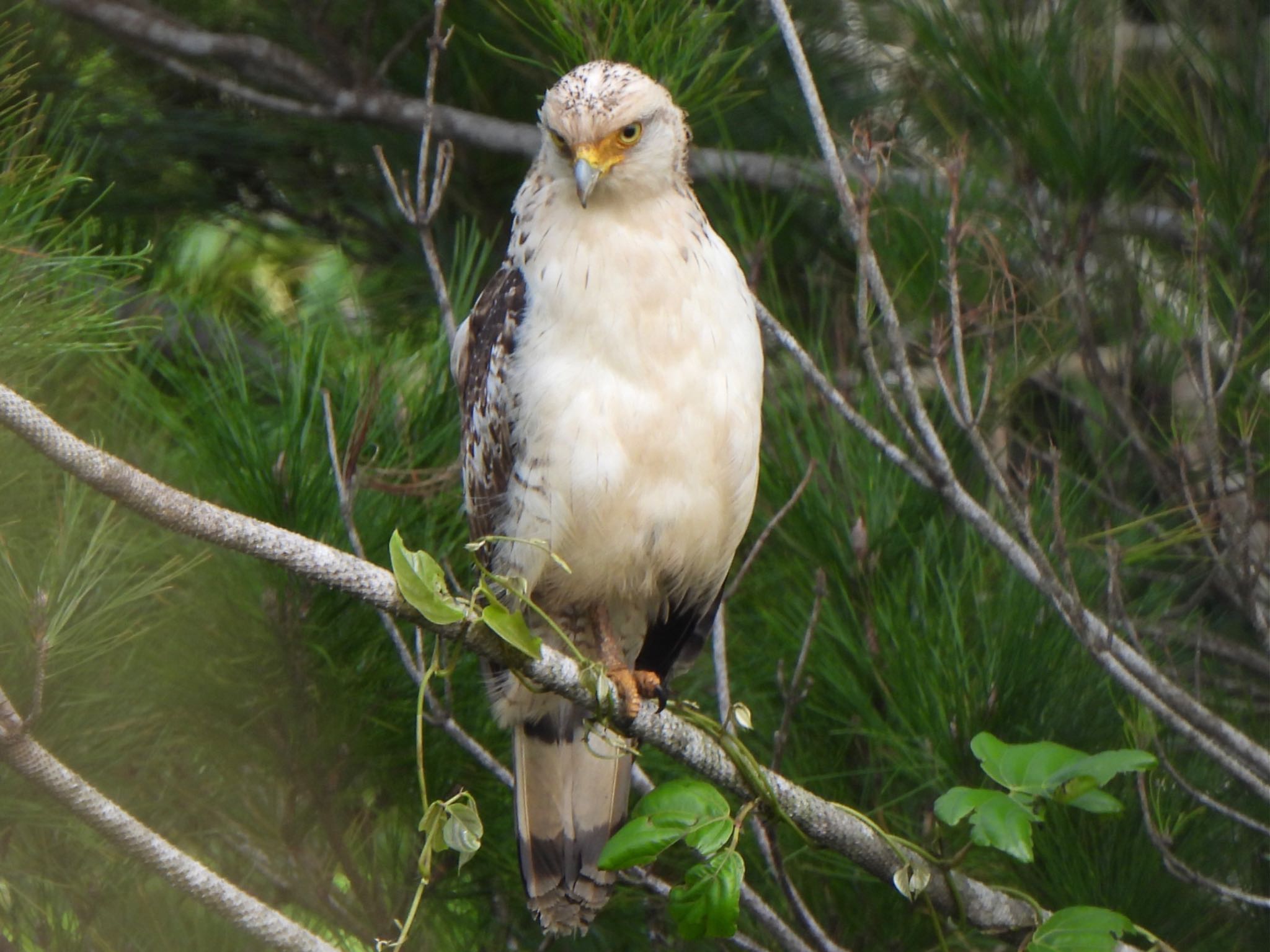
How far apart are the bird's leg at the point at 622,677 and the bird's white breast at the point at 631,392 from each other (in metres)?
0.17

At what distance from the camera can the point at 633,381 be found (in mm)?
2217

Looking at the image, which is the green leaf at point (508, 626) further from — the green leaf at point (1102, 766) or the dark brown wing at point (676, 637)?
the dark brown wing at point (676, 637)

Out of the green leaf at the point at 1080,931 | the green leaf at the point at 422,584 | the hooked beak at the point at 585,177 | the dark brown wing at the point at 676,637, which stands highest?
the hooked beak at the point at 585,177

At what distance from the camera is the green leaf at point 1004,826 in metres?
1.67

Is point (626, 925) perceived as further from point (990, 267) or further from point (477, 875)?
point (990, 267)

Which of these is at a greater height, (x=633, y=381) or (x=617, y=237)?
(x=617, y=237)

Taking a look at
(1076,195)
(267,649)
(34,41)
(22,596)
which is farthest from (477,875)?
(34,41)

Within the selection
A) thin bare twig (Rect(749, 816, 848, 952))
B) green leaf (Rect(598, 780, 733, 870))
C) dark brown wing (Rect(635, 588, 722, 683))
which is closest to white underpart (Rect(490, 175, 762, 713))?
dark brown wing (Rect(635, 588, 722, 683))

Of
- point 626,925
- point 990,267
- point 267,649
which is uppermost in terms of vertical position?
point 990,267

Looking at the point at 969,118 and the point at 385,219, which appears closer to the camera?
the point at 969,118

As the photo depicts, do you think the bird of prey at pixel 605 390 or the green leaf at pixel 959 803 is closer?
the green leaf at pixel 959 803

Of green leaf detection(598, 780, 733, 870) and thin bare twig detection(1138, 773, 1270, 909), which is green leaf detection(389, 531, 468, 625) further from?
thin bare twig detection(1138, 773, 1270, 909)

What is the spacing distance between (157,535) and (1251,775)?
60.0 inches

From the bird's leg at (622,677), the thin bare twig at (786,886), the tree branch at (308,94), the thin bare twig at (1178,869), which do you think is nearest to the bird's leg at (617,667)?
the bird's leg at (622,677)
